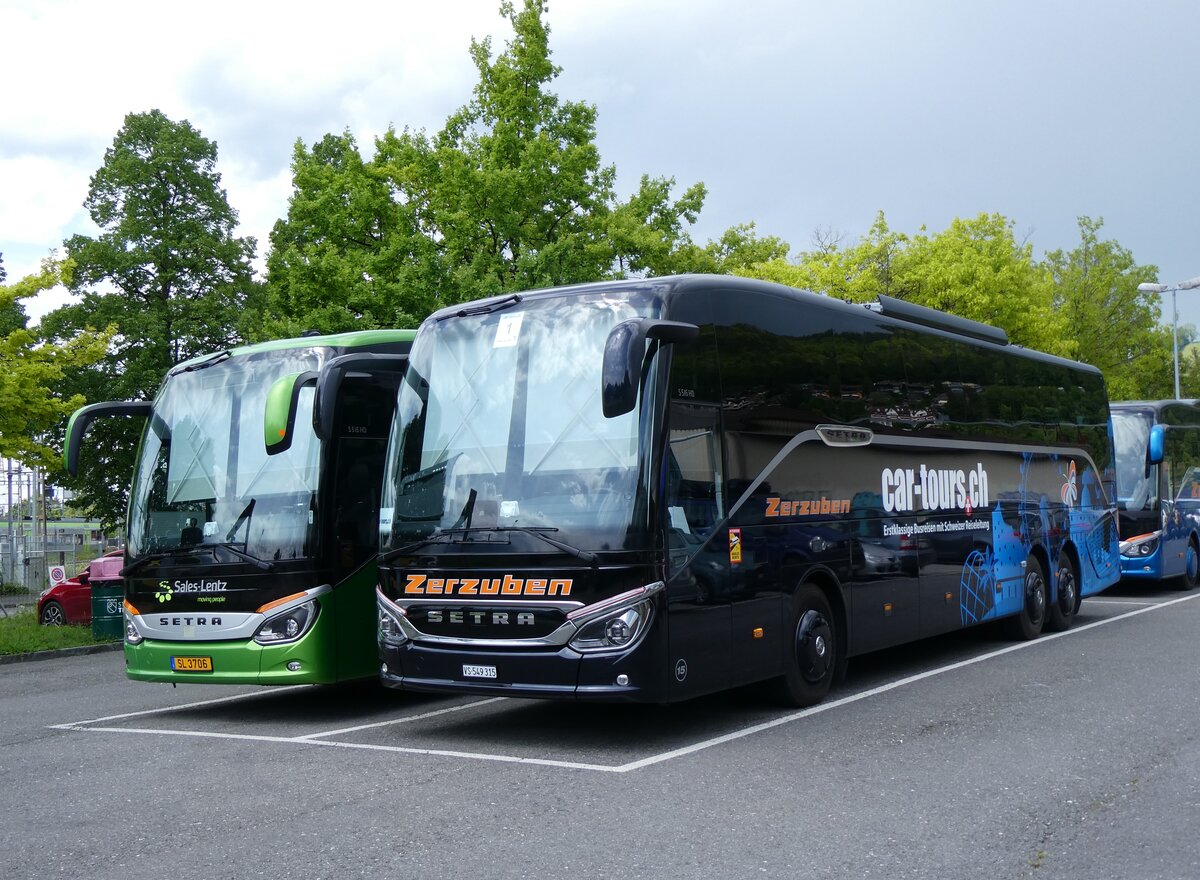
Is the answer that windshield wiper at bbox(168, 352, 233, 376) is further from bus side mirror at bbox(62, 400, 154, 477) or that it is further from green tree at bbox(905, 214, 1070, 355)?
green tree at bbox(905, 214, 1070, 355)

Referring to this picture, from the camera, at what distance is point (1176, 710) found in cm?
1020

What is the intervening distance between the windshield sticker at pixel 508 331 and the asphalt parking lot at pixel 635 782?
9.53 ft

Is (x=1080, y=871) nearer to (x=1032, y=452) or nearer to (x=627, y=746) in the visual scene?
(x=627, y=746)

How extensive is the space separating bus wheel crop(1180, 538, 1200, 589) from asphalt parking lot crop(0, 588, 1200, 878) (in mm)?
12100

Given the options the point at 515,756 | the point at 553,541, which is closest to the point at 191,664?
the point at 515,756

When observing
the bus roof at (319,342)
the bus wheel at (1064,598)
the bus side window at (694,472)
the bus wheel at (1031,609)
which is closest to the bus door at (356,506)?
the bus roof at (319,342)

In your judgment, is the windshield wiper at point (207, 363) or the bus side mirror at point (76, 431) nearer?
the bus side mirror at point (76, 431)

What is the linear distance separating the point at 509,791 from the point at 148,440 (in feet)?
19.3

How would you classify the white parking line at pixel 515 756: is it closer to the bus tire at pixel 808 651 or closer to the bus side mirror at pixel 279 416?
the bus tire at pixel 808 651

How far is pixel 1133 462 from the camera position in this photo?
22.9 meters

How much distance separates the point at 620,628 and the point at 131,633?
16.7 ft

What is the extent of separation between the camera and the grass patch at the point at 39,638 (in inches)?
760

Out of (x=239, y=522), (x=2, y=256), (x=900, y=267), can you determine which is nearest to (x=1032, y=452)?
(x=239, y=522)

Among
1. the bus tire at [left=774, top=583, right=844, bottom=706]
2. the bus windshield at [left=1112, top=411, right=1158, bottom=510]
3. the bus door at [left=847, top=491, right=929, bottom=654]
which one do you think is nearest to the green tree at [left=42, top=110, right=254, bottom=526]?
the bus windshield at [left=1112, top=411, right=1158, bottom=510]
